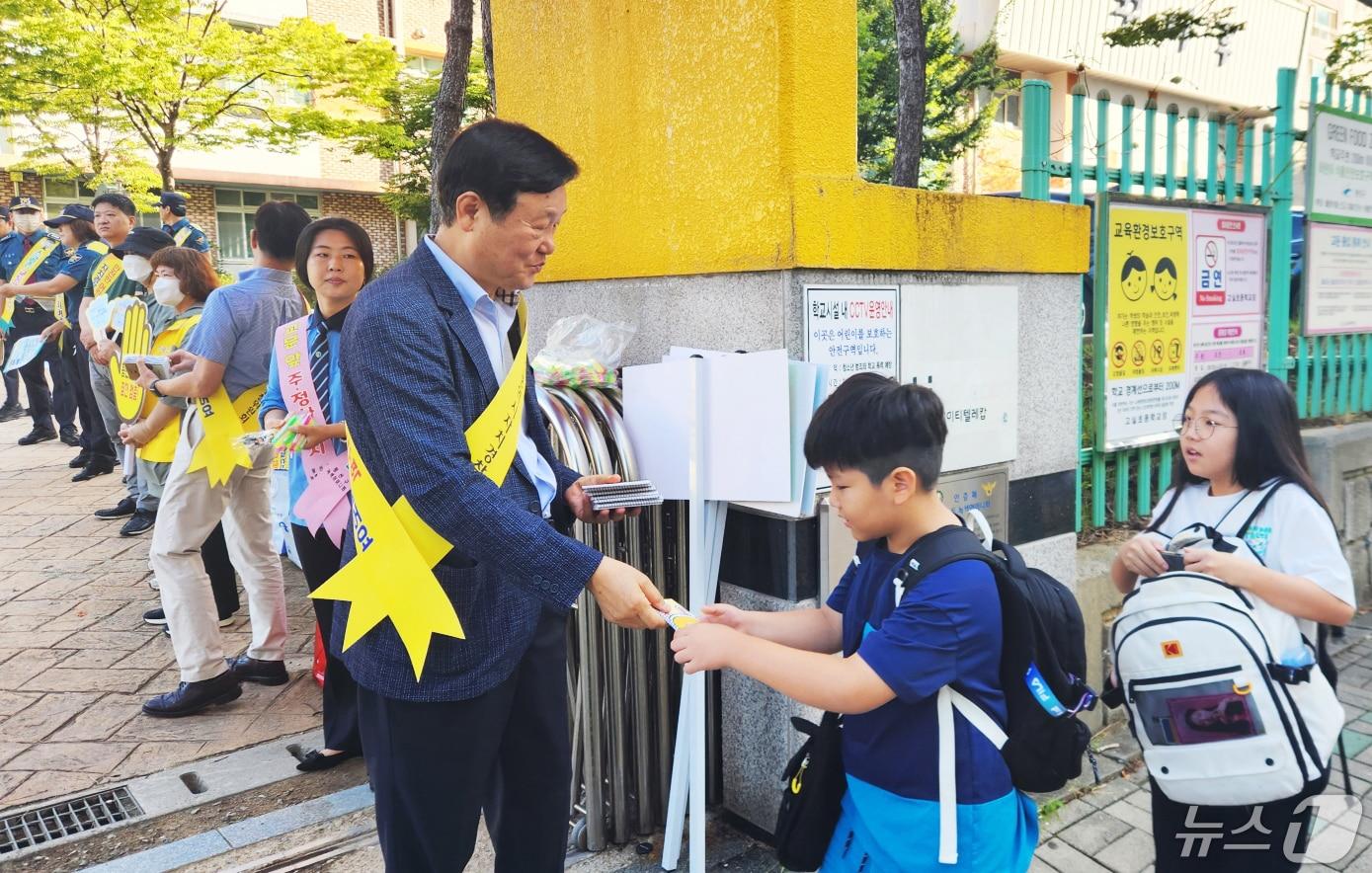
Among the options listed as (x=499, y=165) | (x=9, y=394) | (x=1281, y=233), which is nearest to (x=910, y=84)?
(x=1281, y=233)

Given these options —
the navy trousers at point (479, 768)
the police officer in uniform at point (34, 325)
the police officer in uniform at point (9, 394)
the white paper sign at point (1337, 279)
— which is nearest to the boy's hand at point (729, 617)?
the navy trousers at point (479, 768)

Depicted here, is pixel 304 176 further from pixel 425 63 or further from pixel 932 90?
pixel 932 90

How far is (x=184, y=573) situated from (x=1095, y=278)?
12.7 ft

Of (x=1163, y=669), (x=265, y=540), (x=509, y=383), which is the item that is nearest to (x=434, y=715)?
(x=509, y=383)

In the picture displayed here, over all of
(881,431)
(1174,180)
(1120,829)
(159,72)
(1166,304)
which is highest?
(159,72)

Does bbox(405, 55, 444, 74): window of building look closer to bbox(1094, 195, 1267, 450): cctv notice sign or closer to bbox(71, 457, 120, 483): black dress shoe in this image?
bbox(71, 457, 120, 483): black dress shoe

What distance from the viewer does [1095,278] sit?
12.6 feet

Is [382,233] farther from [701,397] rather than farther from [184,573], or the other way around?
[701,397]

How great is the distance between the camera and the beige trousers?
3908 mm

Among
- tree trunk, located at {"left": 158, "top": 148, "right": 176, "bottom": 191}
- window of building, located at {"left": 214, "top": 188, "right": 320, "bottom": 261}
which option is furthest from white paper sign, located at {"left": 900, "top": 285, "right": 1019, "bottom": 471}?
window of building, located at {"left": 214, "top": 188, "right": 320, "bottom": 261}

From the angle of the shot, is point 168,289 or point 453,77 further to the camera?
point 453,77

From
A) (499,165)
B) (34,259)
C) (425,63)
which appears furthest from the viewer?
(425,63)

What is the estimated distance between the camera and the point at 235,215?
24281 millimetres

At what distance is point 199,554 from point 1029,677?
3508 millimetres
